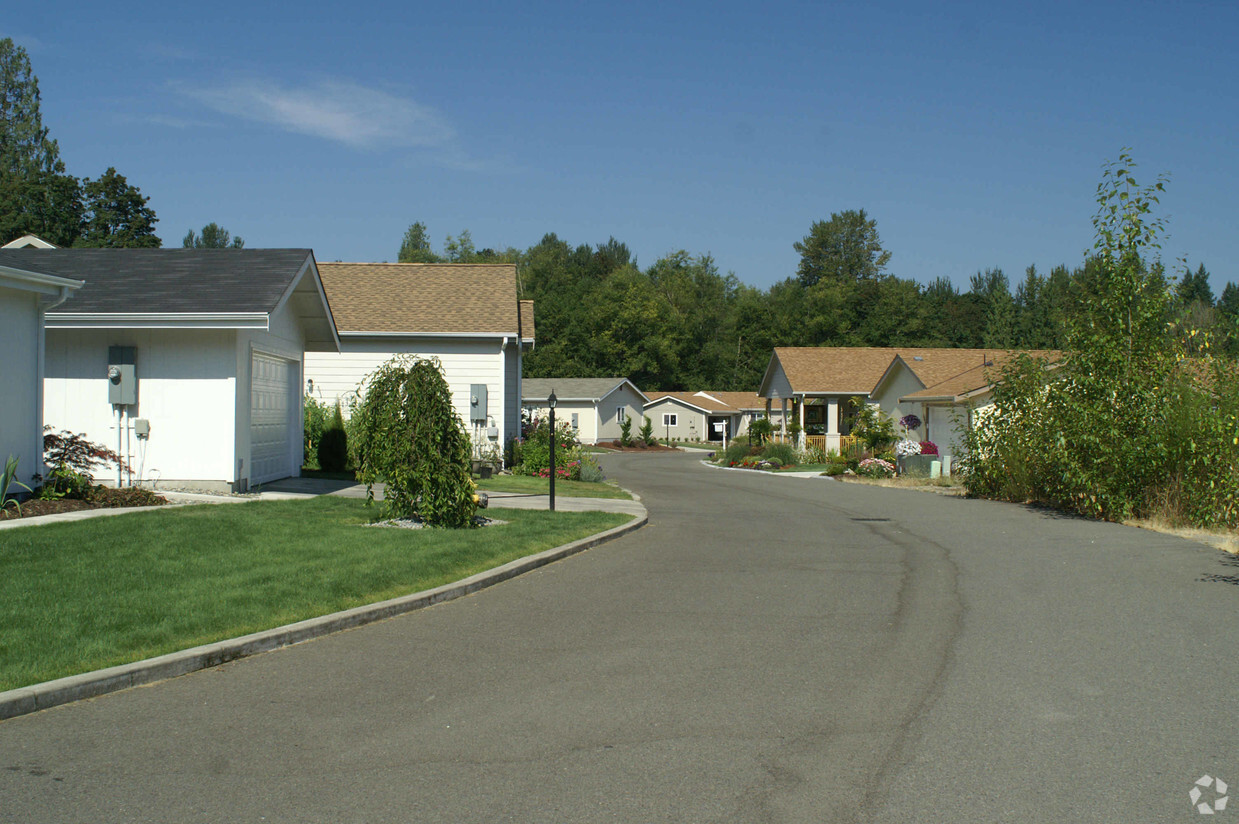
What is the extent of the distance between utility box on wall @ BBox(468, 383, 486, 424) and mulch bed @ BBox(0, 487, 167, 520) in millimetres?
11607

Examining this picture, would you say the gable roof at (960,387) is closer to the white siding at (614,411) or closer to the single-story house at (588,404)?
the white siding at (614,411)

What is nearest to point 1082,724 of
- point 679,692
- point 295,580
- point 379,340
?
point 679,692

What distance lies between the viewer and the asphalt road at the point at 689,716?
4.63 m

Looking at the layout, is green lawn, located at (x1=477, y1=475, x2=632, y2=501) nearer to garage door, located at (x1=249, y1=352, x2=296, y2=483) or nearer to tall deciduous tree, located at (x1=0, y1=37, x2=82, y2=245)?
garage door, located at (x1=249, y1=352, x2=296, y2=483)

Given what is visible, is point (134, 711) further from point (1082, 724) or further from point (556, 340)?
point (556, 340)

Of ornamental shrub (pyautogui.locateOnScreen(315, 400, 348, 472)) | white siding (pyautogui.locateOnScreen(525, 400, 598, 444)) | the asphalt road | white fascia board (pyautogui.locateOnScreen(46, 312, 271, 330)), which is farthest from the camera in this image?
white siding (pyautogui.locateOnScreen(525, 400, 598, 444))

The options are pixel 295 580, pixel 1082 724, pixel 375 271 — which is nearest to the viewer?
pixel 1082 724

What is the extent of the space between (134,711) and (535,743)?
2.55 metres

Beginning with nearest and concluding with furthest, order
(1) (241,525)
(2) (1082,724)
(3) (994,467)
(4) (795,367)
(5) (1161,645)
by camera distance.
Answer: (2) (1082,724)
(5) (1161,645)
(1) (241,525)
(3) (994,467)
(4) (795,367)

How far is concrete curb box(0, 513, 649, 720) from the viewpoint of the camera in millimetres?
5949

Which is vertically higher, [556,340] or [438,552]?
[556,340]

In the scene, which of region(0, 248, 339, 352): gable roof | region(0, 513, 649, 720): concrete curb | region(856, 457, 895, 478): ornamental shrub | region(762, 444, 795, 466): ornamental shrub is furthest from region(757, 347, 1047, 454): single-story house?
region(0, 513, 649, 720): concrete curb

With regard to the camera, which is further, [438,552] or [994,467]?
[994,467]

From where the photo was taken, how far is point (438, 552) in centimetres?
1120
